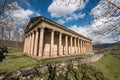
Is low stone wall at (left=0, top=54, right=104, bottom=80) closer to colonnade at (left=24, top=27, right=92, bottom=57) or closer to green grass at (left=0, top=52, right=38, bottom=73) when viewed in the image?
green grass at (left=0, top=52, right=38, bottom=73)

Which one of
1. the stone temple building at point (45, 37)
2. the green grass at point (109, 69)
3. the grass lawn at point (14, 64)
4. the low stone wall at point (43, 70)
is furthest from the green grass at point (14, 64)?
the green grass at point (109, 69)

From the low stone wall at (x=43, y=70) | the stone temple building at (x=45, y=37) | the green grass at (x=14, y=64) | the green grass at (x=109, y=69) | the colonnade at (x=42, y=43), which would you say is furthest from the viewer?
the stone temple building at (x=45, y=37)

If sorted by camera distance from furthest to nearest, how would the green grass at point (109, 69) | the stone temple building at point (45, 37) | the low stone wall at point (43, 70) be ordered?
the stone temple building at point (45, 37) → the green grass at point (109, 69) → the low stone wall at point (43, 70)

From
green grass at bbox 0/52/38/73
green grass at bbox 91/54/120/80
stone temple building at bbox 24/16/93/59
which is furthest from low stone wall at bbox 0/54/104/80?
stone temple building at bbox 24/16/93/59

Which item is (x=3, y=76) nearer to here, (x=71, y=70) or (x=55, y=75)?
(x=55, y=75)

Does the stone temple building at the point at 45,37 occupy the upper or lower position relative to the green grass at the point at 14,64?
upper

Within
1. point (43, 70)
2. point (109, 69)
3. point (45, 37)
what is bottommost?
point (109, 69)

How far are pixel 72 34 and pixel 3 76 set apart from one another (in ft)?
87.8

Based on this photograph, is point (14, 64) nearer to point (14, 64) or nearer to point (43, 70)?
Result: point (14, 64)

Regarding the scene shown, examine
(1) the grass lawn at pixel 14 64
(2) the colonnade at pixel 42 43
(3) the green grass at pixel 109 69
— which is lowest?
(3) the green grass at pixel 109 69

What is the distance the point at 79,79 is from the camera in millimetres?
10797

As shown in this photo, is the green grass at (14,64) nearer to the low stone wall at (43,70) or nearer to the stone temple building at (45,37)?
the low stone wall at (43,70)

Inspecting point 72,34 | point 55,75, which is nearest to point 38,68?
point 55,75

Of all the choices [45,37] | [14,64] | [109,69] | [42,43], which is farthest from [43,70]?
[45,37]
